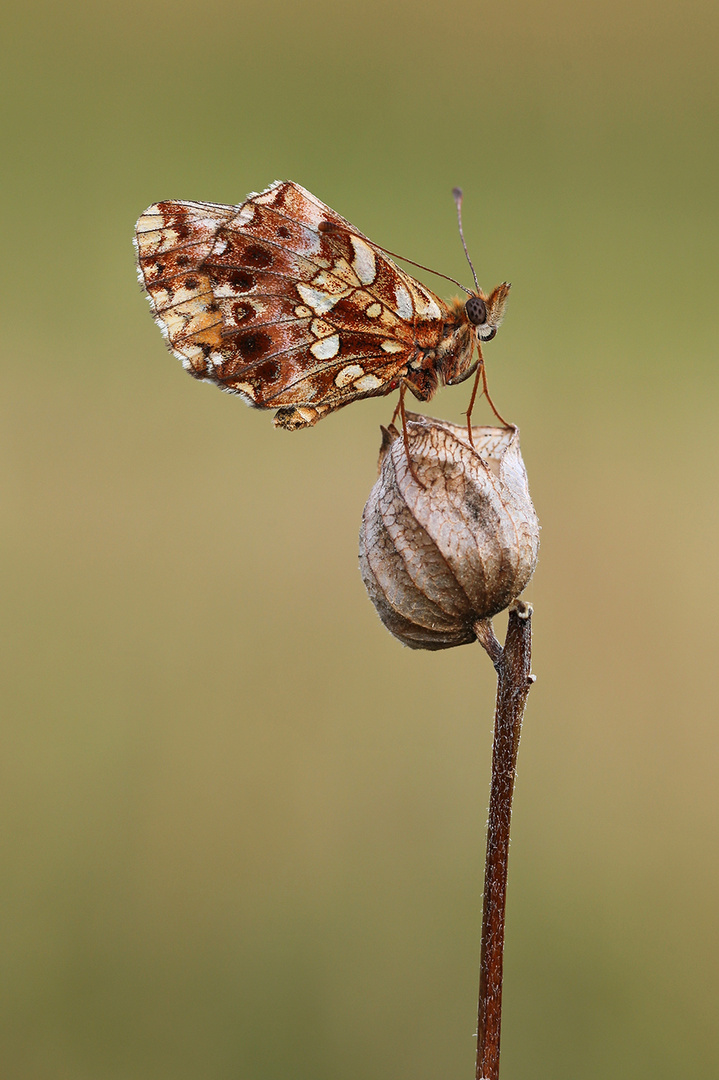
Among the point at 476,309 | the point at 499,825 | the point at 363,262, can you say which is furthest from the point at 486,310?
the point at 499,825

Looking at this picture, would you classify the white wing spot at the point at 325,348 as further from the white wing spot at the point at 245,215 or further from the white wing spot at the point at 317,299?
the white wing spot at the point at 245,215

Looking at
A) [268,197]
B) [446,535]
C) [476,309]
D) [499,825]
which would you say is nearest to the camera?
[499,825]

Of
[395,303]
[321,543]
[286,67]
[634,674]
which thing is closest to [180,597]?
[321,543]

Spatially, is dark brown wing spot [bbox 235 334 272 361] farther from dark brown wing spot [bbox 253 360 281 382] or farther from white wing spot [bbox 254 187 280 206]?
white wing spot [bbox 254 187 280 206]

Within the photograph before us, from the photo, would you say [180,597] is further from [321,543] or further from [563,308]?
[563,308]

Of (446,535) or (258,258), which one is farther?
(258,258)

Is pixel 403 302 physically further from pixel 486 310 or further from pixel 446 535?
pixel 446 535
